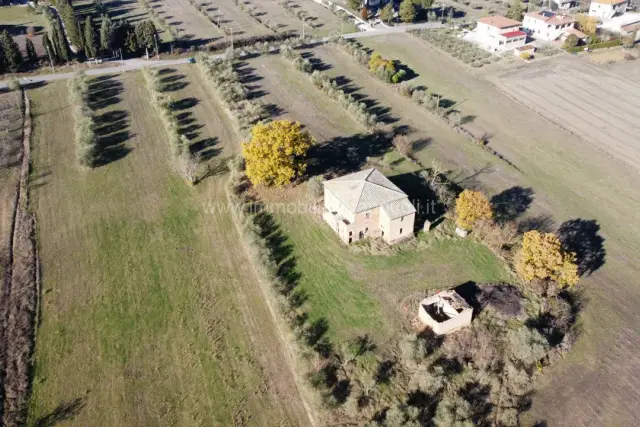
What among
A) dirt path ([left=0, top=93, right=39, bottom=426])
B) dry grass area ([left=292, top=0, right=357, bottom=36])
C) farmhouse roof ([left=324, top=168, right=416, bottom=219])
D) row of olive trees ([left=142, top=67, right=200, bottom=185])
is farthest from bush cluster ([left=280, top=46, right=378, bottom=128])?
dirt path ([left=0, top=93, right=39, bottom=426])

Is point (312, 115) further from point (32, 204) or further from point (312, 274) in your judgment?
point (32, 204)

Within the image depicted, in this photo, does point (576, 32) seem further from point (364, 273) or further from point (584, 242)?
point (364, 273)

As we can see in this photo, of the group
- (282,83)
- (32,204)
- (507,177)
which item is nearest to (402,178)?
(507,177)

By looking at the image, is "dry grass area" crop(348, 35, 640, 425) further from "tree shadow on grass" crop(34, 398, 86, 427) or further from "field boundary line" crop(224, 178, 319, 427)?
"tree shadow on grass" crop(34, 398, 86, 427)

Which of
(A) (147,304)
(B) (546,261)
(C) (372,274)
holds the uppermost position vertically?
(B) (546,261)

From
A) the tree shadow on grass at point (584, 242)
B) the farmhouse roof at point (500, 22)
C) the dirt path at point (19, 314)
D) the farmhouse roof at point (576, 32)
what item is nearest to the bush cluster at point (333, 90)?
the tree shadow on grass at point (584, 242)

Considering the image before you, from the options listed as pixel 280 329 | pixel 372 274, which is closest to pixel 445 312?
pixel 372 274
